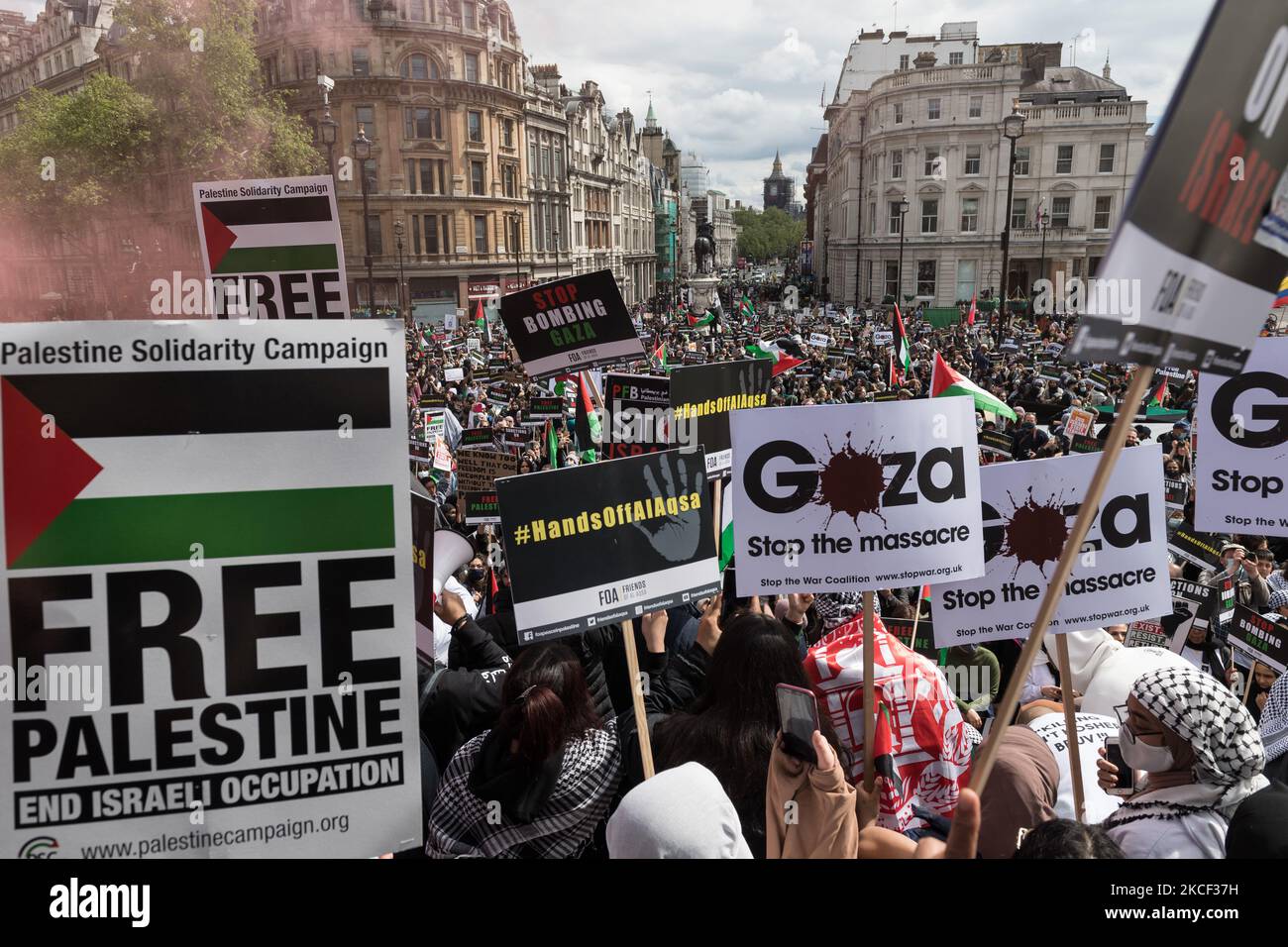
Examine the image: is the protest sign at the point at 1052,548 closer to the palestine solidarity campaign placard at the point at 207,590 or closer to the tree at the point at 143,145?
the palestine solidarity campaign placard at the point at 207,590

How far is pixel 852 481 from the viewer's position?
11.2 feet

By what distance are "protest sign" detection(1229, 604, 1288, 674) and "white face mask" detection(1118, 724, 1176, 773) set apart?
1871 mm

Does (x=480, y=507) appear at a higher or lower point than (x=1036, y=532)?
lower

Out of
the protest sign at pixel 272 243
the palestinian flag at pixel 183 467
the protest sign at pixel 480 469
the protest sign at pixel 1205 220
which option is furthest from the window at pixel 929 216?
the palestinian flag at pixel 183 467

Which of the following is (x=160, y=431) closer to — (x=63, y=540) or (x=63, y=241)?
(x=63, y=540)

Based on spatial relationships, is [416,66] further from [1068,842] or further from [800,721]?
[1068,842]

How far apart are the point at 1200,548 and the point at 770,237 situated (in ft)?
486

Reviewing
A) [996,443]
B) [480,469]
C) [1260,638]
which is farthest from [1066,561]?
[996,443]

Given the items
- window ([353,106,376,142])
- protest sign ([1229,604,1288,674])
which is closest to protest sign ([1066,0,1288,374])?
protest sign ([1229,604,1288,674])

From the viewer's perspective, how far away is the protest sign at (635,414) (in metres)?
6.66

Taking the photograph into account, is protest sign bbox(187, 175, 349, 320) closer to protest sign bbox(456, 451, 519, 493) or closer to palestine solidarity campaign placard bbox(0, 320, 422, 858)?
palestine solidarity campaign placard bbox(0, 320, 422, 858)

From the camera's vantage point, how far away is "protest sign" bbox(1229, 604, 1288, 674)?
153 inches

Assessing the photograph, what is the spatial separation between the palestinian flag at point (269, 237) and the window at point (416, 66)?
154 feet

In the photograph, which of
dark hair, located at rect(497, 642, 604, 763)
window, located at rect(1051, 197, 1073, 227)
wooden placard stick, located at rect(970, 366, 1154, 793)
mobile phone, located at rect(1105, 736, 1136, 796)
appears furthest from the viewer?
window, located at rect(1051, 197, 1073, 227)
